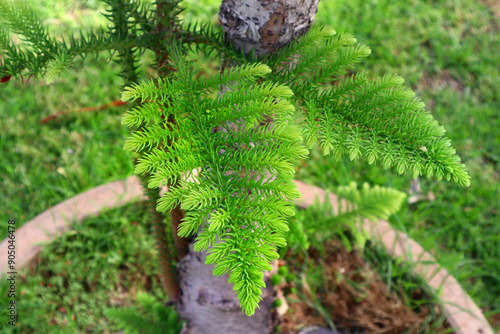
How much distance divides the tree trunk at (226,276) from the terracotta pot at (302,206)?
23.9 inches

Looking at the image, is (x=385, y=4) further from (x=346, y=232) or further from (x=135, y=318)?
(x=135, y=318)

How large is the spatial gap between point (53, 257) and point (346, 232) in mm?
1599

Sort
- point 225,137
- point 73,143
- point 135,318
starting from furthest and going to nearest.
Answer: point 73,143, point 135,318, point 225,137

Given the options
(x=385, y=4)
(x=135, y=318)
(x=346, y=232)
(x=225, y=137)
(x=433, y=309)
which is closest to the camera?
(x=225, y=137)

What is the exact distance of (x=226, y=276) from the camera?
52.6 inches

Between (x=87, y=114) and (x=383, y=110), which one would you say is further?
(x=87, y=114)

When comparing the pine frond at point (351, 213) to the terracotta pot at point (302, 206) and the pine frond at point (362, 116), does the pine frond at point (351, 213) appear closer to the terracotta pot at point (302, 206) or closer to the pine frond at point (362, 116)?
the terracotta pot at point (302, 206)

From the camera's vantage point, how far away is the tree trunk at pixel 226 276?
0.94 meters

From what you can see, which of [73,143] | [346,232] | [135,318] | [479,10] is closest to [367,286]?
[346,232]

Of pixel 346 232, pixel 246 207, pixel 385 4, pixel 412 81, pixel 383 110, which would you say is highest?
pixel 383 110

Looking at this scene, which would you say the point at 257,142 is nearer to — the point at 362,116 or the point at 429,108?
the point at 362,116

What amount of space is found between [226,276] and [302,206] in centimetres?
94

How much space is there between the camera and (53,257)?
2.04 meters

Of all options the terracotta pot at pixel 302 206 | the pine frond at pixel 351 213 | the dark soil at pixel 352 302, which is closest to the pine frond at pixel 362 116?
the pine frond at pixel 351 213
